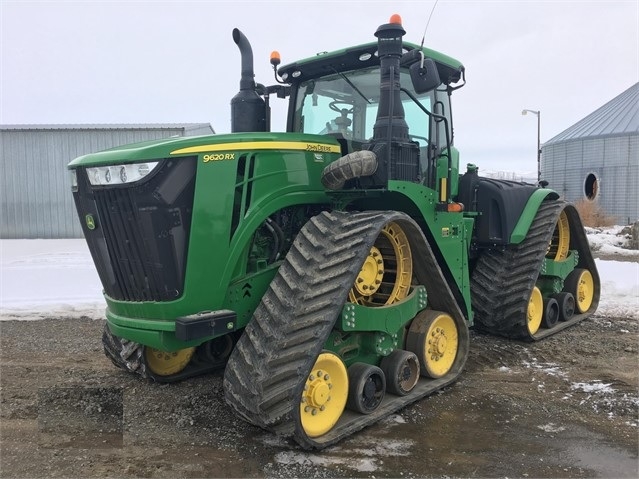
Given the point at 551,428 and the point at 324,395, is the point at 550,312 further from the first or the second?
the point at 324,395

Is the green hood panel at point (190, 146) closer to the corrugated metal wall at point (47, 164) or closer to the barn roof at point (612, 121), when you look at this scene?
the corrugated metal wall at point (47, 164)

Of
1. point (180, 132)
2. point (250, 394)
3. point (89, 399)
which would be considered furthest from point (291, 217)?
point (180, 132)

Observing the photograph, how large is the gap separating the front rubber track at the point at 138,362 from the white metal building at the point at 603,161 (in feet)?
77.6

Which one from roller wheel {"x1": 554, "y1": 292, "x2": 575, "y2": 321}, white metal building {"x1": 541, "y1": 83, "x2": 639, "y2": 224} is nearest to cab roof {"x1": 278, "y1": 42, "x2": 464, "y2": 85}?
roller wheel {"x1": 554, "y1": 292, "x2": 575, "y2": 321}

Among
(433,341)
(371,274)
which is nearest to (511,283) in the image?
(433,341)

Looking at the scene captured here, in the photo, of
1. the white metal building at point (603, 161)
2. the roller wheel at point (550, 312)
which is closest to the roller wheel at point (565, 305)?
the roller wheel at point (550, 312)

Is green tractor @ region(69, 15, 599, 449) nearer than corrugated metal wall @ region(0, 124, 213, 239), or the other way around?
green tractor @ region(69, 15, 599, 449)

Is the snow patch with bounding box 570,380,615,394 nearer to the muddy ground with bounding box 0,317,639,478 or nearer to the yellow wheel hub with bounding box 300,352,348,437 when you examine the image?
the muddy ground with bounding box 0,317,639,478

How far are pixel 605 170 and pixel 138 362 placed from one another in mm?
24973

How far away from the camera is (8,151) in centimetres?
1714

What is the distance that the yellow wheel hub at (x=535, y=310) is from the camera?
669 cm

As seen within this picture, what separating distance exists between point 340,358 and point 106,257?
6.20 ft

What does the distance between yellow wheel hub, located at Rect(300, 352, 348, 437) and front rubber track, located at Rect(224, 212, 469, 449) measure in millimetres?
79

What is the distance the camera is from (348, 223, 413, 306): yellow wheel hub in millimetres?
4512
